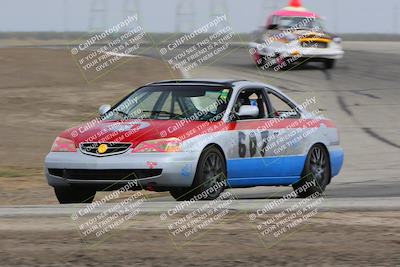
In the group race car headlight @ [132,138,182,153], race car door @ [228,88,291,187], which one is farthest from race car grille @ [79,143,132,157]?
race car door @ [228,88,291,187]

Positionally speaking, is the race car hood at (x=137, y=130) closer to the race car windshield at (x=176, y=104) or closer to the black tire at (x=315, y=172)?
the race car windshield at (x=176, y=104)

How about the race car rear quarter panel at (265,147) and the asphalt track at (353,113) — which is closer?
the race car rear quarter panel at (265,147)

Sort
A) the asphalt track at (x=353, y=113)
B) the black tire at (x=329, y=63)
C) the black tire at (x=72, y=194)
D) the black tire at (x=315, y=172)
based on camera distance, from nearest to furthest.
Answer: the black tire at (x=72, y=194) < the asphalt track at (x=353, y=113) < the black tire at (x=315, y=172) < the black tire at (x=329, y=63)

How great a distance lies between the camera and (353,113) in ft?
79.0

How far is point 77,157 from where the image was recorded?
10930 mm

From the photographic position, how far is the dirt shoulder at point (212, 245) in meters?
7.03

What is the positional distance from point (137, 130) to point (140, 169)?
1.56 feet

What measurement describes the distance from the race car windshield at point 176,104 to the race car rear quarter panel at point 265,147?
0.32 metres

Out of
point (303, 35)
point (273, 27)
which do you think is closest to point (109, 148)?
point (303, 35)

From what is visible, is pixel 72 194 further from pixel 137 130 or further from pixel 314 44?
pixel 314 44

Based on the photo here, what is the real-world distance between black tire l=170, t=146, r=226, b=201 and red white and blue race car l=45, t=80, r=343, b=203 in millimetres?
10

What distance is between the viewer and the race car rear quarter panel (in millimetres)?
11391

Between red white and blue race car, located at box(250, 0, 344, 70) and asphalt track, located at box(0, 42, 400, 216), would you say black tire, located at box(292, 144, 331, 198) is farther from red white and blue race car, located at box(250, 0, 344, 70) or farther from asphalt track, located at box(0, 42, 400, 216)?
red white and blue race car, located at box(250, 0, 344, 70)

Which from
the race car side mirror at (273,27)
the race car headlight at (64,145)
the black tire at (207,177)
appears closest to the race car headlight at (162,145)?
the black tire at (207,177)
